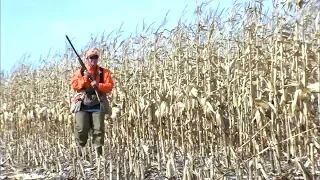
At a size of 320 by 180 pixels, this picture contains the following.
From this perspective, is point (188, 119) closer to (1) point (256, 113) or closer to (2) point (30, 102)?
(1) point (256, 113)

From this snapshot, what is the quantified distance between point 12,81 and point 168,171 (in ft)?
27.7

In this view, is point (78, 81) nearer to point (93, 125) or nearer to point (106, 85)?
point (106, 85)

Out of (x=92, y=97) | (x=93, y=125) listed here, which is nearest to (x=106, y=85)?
(x=92, y=97)

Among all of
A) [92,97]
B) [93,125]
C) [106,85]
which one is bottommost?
[93,125]

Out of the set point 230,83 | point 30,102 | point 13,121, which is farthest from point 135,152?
point 13,121

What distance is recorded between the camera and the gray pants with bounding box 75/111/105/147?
603cm

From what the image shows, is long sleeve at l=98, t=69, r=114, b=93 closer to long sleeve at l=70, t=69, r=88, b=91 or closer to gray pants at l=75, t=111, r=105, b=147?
long sleeve at l=70, t=69, r=88, b=91

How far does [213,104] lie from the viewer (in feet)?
17.7

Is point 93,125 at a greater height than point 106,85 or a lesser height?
lesser

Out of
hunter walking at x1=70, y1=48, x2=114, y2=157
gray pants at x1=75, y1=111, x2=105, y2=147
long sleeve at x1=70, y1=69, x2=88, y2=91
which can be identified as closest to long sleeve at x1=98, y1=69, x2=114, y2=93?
hunter walking at x1=70, y1=48, x2=114, y2=157

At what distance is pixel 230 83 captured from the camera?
17.1 feet

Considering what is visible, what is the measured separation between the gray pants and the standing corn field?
13.5 inches

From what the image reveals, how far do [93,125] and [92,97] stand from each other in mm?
390

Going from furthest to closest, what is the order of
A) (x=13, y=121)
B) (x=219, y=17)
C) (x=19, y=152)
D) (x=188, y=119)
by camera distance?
1. (x=13, y=121)
2. (x=19, y=152)
3. (x=219, y=17)
4. (x=188, y=119)
